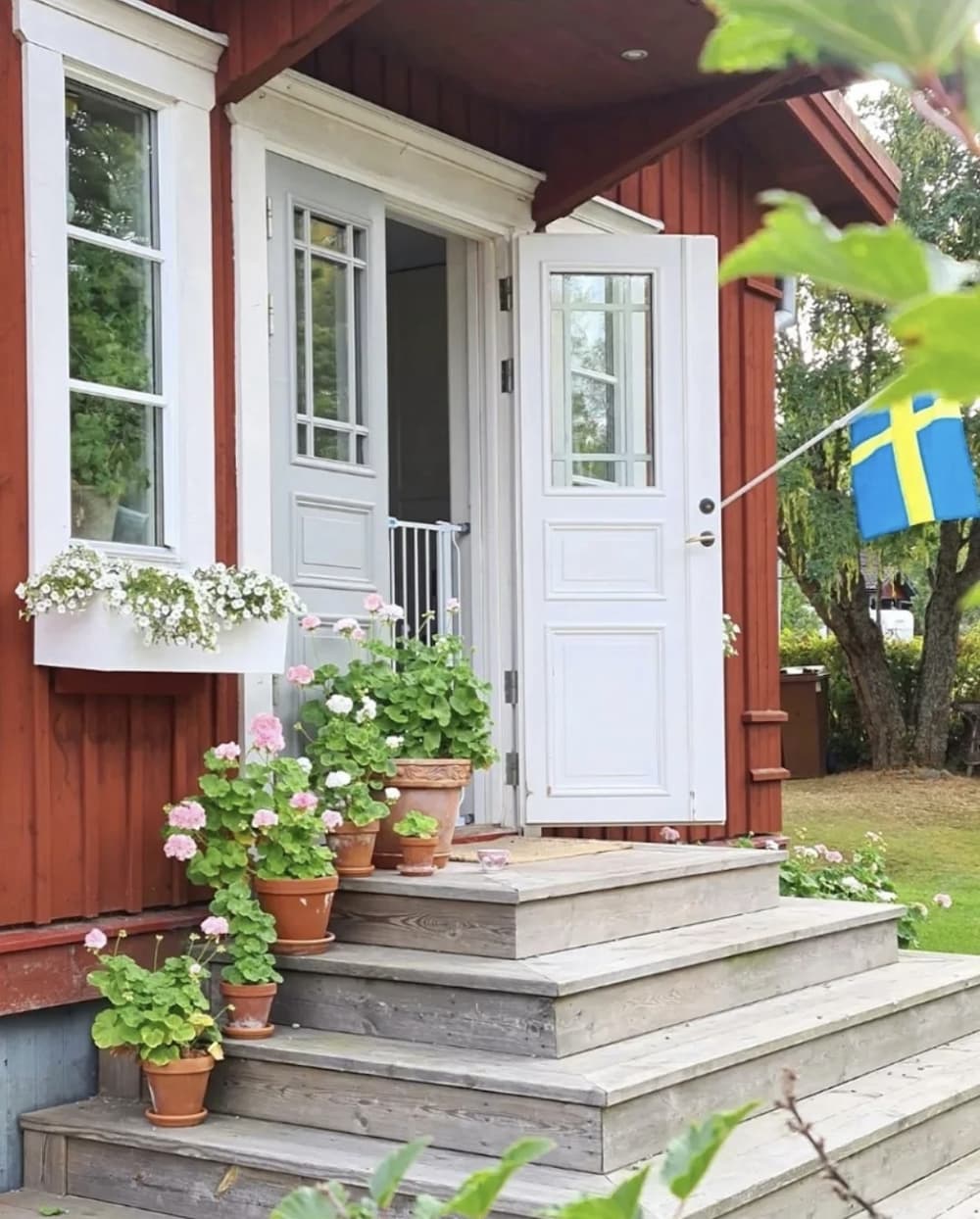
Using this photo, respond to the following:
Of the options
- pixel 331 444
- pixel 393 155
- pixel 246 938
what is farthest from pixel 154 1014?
pixel 393 155

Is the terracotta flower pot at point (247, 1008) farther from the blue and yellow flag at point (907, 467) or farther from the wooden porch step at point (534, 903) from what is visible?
the blue and yellow flag at point (907, 467)

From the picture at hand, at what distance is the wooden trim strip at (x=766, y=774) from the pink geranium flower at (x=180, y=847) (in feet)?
10.1

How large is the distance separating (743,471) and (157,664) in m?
3.15

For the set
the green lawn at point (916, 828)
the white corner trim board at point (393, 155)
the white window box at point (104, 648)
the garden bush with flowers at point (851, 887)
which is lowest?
the green lawn at point (916, 828)

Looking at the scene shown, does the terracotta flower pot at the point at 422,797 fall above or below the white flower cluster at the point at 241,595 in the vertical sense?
below

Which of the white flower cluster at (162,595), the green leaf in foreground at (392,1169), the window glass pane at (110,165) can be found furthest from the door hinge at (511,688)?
the green leaf in foreground at (392,1169)

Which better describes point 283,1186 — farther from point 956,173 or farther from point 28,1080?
point 956,173

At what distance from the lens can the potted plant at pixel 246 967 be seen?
3.59 m

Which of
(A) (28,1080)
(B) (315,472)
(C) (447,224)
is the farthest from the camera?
(C) (447,224)

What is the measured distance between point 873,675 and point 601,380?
30.0 feet

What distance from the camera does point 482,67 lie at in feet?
15.8

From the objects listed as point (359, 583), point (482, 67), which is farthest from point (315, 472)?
point (482, 67)

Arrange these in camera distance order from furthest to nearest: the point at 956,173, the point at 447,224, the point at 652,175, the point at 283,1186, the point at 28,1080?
the point at 956,173
the point at 652,175
the point at 447,224
the point at 28,1080
the point at 283,1186

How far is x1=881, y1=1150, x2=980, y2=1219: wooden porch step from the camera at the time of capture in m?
3.53
